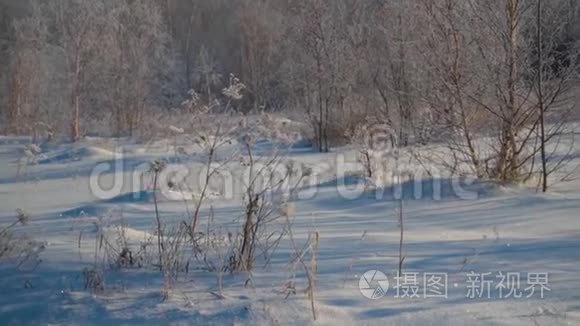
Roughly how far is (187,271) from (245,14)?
2385 cm

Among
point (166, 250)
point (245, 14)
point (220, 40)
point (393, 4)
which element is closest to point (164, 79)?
point (220, 40)

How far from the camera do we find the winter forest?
309cm

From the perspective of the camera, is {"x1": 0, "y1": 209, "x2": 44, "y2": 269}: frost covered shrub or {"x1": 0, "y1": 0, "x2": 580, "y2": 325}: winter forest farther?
{"x1": 0, "y1": 209, "x2": 44, "y2": 269}: frost covered shrub

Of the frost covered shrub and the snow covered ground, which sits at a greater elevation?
the frost covered shrub

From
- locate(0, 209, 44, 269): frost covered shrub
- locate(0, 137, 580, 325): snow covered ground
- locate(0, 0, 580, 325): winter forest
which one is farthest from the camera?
locate(0, 209, 44, 269): frost covered shrub

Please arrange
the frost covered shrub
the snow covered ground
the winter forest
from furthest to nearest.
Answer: the frost covered shrub, the winter forest, the snow covered ground

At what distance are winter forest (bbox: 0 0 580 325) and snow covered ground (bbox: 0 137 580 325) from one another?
0.02 metres

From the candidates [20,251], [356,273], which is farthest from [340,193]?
[20,251]

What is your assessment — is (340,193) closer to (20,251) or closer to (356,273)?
(356,273)

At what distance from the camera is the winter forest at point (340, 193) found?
3086 millimetres

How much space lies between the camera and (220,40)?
31.9 meters

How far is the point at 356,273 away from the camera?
3.47 metres

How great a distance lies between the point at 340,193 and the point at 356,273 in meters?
3.99

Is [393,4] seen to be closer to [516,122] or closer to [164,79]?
[516,122]
